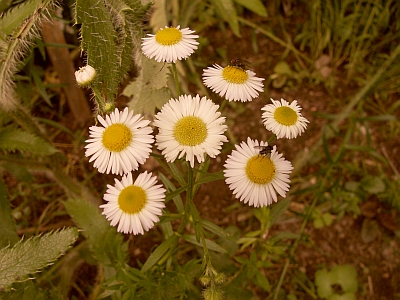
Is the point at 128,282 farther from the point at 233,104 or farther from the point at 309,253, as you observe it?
the point at 233,104

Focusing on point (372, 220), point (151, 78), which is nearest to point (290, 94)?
point (372, 220)

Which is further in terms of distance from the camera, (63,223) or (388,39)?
(388,39)

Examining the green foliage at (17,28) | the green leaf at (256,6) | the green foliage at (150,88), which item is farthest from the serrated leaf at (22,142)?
the green leaf at (256,6)

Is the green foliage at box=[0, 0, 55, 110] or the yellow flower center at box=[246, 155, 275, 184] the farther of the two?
the green foliage at box=[0, 0, 55, 110]

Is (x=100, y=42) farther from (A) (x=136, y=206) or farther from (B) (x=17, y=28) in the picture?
(A) (x=136, y=206)

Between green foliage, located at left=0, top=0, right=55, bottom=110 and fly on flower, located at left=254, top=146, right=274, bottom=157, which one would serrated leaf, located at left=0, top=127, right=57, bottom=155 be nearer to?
green foliage, located at left=0, top=0, right=55, bottom=110

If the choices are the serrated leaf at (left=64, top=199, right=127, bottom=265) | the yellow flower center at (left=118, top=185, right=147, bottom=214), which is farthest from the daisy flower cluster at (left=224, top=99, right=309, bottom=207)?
the serrated leaf at (left=64, top=199, right=127, bottom=265)
